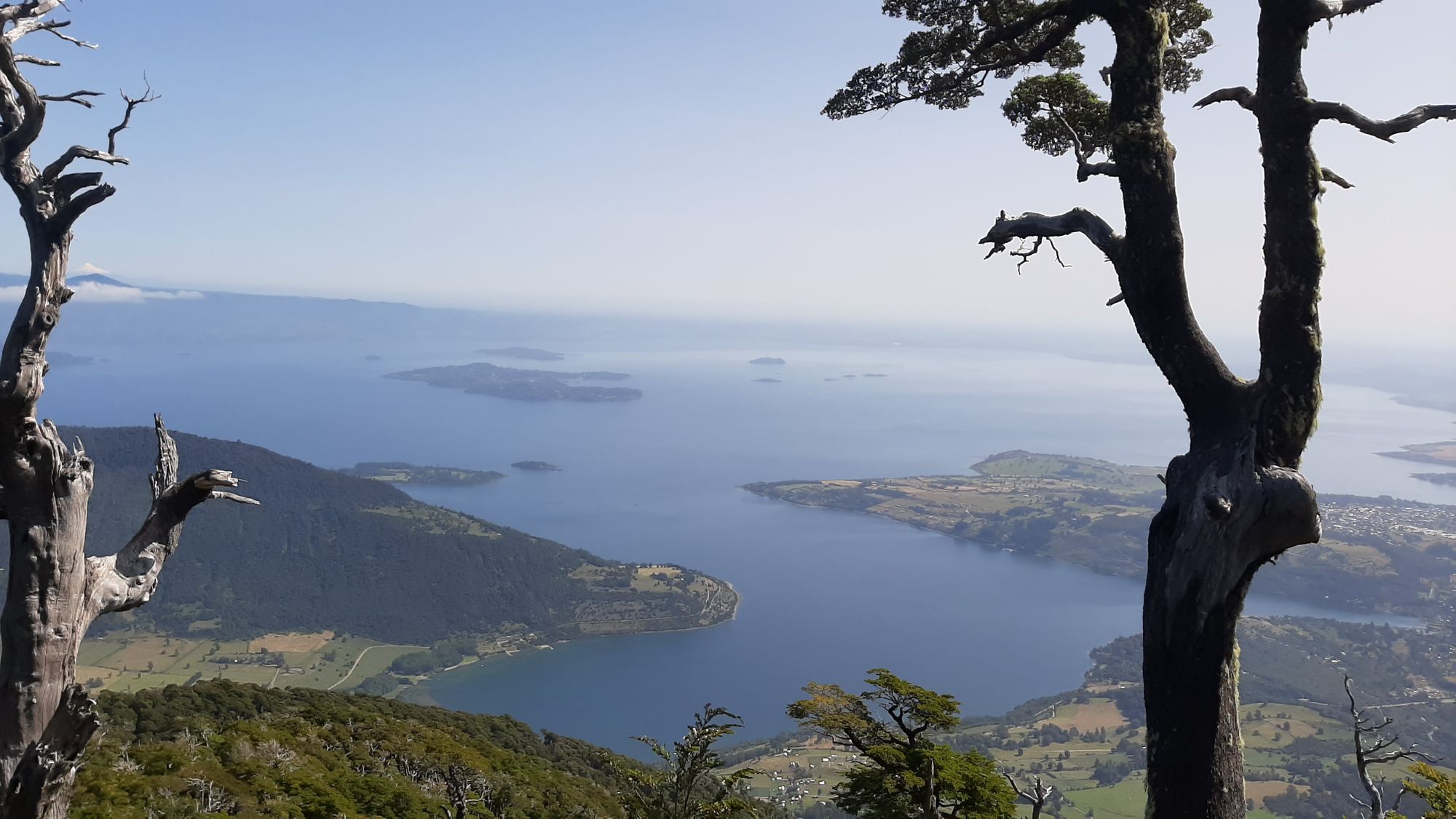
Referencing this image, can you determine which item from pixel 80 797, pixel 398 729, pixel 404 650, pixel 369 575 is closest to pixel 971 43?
pixel 80 797

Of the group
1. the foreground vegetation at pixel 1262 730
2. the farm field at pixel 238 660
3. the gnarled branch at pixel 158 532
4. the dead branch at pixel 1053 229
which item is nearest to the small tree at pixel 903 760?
the dead branch at pixel 1053 229

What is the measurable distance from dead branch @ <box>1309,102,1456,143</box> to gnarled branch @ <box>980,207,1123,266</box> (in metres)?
1.08

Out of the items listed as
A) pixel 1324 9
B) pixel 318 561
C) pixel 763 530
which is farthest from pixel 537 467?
pixel 1324 9

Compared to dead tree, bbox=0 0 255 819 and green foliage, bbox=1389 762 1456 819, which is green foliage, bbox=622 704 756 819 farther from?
green foliage, bbox=1389 762 1456 819

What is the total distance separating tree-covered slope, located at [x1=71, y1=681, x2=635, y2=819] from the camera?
8.29 meters

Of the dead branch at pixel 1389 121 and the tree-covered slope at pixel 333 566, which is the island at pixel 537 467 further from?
the dead branch at pixel 1389 121

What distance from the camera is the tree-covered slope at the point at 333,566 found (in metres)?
73.1

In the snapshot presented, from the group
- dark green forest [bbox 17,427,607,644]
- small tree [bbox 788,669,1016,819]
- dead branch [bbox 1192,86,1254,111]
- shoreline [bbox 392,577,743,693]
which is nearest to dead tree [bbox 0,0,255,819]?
dead branch [bbox 1192,86,1254,111]

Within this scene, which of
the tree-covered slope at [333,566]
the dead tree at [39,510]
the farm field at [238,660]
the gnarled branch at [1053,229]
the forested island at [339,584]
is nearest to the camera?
the dead tree at [39,510]

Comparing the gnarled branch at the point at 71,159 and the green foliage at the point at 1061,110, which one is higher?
the green foliage at the point at 1061,110

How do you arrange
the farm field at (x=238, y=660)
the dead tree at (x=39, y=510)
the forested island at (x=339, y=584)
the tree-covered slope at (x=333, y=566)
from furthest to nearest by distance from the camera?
1. the tree-covered slope at (x=333, y=566)
2. the forested island at (x=339, y=584)
3. the farm field at (x=238, y=660)
4. the dead tree at (x=39, y=510)

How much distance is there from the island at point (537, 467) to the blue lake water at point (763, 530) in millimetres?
2529

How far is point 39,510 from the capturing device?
311 centimetres

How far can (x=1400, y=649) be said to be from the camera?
194 ft
